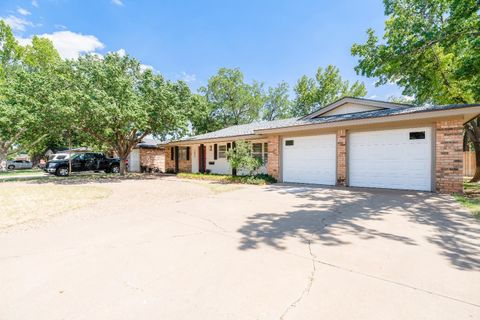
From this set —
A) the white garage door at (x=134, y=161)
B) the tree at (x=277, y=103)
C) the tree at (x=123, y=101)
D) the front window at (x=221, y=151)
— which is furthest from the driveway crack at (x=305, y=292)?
the tree at (x=277, y=103)

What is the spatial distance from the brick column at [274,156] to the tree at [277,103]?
22.7 meters

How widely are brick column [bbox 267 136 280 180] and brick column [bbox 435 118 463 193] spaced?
6.43 m

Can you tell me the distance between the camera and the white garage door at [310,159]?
10.7m

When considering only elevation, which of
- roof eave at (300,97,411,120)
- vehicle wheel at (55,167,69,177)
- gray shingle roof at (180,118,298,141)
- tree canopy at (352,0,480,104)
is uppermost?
tree canopy at (352,0,480,104)

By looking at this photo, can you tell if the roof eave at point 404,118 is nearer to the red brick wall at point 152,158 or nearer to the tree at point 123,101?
the tree at point 123,101

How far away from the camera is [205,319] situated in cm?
199

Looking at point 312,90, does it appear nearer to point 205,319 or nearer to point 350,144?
point 350,144

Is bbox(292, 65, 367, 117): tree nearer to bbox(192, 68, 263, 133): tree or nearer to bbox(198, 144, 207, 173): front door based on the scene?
bbox(192, 68, 263, 133): tree

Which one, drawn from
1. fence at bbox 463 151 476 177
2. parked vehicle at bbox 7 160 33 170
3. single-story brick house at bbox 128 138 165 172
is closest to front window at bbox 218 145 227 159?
single-story brick house at bbox 128 138 165 172

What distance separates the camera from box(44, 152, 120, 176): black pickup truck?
16484 mm

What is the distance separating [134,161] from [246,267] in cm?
2306

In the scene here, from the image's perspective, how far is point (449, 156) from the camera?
7910mm

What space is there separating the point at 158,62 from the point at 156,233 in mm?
17075

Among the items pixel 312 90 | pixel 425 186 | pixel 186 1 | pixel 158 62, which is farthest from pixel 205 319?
pixel 312 90
